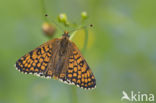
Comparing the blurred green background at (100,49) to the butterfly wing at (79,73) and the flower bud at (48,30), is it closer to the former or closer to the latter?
the flower bud at (48,30)

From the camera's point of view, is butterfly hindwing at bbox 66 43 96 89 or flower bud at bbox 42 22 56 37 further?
flower bud at bbox 42 22 56 37

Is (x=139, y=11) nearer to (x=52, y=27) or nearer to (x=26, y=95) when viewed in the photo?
(x=52, y=27)

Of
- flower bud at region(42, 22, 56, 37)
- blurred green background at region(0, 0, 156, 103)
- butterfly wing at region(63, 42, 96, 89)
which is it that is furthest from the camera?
blurred green background at region(0, 0, 156, 103)

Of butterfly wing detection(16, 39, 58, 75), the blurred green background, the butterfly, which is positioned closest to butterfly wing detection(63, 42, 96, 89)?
the butterfly

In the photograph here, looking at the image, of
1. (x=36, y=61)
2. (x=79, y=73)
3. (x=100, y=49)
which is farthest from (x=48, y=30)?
Result: (x=100, y=49)

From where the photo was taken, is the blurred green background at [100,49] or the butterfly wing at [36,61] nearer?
the butterfly wing at [36,61]

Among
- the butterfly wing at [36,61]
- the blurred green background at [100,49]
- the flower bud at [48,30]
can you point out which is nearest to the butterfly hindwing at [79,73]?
the butterfly wing at [36,61]

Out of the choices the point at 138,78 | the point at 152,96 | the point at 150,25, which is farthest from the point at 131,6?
the point at 152,96

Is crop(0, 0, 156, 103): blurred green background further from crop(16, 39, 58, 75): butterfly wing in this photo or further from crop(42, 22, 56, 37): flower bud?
crop(16, 39, 58, 75): butterfly wing
